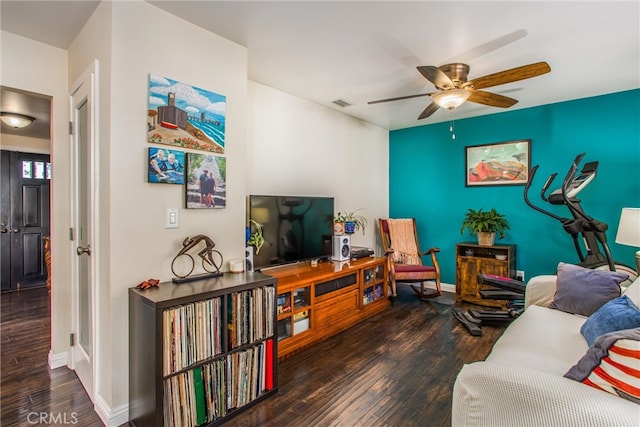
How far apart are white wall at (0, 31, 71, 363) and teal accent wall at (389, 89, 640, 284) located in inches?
158

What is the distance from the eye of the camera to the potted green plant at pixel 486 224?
4031 mm

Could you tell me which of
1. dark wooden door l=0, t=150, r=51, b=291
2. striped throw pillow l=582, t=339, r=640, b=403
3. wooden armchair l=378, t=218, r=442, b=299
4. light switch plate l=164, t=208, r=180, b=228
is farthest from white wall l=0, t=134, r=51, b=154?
striped throw pillow l=582, t=339, r=640, b=403

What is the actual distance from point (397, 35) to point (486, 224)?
271 cm

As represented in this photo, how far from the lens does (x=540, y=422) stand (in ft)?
3.49

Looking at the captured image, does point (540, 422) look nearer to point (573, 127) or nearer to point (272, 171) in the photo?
point (272, 171)

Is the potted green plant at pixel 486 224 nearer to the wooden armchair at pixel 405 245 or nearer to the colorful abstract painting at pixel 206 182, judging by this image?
the wooden armchair at pixel 405 245

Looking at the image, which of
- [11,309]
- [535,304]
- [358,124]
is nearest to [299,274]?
[535,304]

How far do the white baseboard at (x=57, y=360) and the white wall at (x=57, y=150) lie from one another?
3 centimetres

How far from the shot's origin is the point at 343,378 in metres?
2.32

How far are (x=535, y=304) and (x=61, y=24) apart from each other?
4.12 m

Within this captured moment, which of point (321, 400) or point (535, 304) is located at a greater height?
point (535, 304)

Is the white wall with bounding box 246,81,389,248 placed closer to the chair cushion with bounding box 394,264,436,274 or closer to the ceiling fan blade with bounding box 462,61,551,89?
the chair cushion with bounding box 394,264,436,274

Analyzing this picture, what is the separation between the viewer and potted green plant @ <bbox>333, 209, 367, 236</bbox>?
3854 millimetres

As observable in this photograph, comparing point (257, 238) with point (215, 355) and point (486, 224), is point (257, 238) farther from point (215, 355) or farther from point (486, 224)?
point (486, 224)
